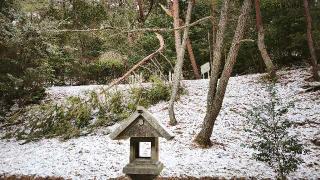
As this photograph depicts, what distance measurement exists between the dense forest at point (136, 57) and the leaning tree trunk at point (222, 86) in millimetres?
27

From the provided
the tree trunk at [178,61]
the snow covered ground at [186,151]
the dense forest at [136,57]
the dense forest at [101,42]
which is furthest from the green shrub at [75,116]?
the tree trunk at [178,61]

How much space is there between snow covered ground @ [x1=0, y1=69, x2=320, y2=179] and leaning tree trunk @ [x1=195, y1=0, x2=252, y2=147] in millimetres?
446

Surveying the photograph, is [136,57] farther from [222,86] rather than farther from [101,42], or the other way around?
[222,86]

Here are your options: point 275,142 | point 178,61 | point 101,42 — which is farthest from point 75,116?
point 101,42

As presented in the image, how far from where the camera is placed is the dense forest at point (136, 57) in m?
10.4

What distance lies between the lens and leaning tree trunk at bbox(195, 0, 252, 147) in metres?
9.52

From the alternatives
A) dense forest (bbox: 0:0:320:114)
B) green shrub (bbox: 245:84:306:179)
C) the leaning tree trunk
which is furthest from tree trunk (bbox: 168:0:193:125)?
green shrub (bbox: 245:84:306:179)

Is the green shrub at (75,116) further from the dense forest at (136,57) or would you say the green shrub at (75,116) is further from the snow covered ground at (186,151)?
the snow covered ground at (186,151)

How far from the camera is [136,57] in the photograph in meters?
19.9

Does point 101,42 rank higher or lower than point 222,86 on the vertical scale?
higher

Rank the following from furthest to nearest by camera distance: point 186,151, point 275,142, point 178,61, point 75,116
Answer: point 75,116 → point 178,61 → point 186,151 → point 275,142

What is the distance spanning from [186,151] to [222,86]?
2.17 meters

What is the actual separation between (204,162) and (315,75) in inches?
332

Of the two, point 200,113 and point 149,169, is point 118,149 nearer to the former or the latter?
point 200,113
